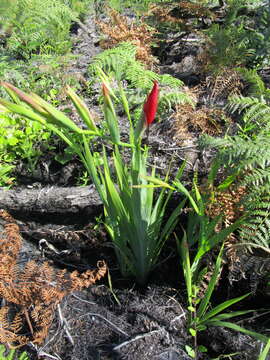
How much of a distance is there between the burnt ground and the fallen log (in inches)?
1.0

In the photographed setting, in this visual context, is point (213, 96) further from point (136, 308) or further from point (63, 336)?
point (63, 336)

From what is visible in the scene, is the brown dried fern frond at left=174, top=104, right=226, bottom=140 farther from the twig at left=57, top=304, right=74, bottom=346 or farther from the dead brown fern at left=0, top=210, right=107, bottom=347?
the twig at left=57, top=304, right=74, bottom=346

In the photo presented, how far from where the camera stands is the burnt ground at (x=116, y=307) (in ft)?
4.13

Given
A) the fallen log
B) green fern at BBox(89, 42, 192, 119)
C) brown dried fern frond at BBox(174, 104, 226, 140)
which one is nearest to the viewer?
the fallen log

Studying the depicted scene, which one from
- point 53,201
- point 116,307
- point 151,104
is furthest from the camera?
point 53,201

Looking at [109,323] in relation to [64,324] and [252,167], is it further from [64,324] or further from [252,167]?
[252,167]

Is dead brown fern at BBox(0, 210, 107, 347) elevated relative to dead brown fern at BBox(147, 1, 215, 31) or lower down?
lower down

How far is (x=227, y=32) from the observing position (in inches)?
88.4

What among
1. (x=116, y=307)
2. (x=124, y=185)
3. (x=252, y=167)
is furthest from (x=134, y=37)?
(x=116, y=307)

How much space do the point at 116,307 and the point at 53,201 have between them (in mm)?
662

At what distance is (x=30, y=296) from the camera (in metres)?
1.28

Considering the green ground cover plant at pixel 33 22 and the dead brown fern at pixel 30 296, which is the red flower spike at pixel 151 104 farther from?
the green ground cover plant at pixel 33 22

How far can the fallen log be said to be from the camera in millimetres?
1734

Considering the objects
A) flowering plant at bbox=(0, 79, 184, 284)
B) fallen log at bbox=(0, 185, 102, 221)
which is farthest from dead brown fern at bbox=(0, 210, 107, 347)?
fallen log at bbox=(0, 185, 102, 221)
